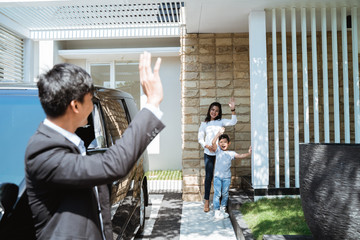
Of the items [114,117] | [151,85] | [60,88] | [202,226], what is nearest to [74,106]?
[60,88]

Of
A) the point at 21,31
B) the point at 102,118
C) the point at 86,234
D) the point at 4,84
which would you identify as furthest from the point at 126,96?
the point at 21,31

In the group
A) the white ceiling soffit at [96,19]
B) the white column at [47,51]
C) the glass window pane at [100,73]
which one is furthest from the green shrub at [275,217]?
the white column at [47,51]

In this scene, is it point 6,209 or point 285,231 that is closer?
point 6,209

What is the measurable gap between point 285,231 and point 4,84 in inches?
123

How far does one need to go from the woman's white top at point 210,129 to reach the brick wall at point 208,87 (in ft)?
1.99

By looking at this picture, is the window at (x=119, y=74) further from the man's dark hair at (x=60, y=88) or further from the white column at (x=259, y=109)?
the man's dark hair at (x=60, y=88)

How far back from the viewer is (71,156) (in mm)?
1196

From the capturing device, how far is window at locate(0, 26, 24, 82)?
7.32 metres

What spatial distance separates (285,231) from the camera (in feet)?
12.1

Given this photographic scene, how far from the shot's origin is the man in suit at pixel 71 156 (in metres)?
1.17

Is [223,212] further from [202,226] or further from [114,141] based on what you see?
[114,141]

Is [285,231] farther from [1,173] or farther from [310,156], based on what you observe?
[1,173]

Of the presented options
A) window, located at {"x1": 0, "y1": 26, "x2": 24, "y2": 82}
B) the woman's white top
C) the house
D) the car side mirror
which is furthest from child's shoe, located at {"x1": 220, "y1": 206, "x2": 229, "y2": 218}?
window, located at {"x1": 0, "y1": 26, "x2": 24, "y2": 82}

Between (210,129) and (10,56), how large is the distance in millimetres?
4957
